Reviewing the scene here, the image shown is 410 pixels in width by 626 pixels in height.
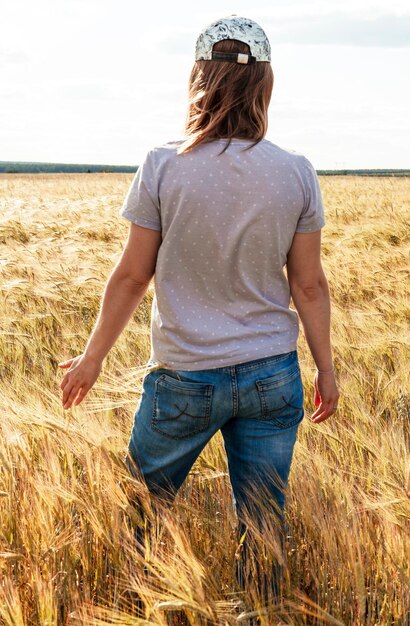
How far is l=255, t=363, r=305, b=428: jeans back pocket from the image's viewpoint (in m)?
1.61

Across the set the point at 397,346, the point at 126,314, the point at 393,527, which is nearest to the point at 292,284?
the point at 126,314

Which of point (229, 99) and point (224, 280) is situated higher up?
point (229, 99)

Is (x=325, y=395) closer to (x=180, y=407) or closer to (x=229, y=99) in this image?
(x=180, y=407)

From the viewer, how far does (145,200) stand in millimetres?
1542

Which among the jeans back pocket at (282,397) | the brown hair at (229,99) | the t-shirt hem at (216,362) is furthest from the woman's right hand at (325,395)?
the brown hair at (229,99)

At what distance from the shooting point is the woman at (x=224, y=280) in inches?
60.0

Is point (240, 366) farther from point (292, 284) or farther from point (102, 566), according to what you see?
point (102, 566)

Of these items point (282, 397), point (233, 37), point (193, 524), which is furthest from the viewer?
point (193, 524)

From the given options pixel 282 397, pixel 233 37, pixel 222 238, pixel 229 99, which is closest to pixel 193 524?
pixel 282 397

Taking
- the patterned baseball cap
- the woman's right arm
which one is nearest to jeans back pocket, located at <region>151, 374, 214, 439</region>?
the woman's right arm

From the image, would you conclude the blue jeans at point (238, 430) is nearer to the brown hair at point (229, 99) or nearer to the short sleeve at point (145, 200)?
the short sleeve at point (145, 200)

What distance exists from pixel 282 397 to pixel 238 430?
0.44 feet

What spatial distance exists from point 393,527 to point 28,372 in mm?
2192

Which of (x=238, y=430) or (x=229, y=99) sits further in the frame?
(x=238, y=430)
